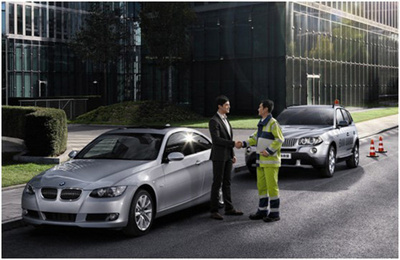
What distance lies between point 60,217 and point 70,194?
0.32 m

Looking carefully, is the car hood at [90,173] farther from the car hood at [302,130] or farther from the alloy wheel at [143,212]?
the car hood at [302,130]

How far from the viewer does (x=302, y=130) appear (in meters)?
15.4

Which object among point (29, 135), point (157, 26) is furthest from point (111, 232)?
point (157, 26)

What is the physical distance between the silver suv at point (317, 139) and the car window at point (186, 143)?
13.6ft

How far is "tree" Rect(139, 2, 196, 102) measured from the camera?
1650 inches

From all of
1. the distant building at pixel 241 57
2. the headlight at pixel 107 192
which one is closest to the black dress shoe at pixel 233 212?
the headlight at pixel 107 192

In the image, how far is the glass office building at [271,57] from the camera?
4519 cm

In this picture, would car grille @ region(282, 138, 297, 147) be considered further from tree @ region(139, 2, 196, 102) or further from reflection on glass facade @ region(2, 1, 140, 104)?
reflection on glass facade @ region(2, 1, 140, 104)

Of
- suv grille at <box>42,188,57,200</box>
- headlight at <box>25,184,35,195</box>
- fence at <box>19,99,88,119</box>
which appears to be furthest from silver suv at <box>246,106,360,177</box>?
fence at <box>19,99,88,119</box>

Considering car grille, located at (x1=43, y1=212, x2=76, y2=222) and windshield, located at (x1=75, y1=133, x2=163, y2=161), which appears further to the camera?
windshield, located at (x1=75, y1=133, x2=163, y2=161)

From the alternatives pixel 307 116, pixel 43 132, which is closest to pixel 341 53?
pixel 307 116

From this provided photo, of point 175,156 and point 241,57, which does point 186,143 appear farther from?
point 241,57

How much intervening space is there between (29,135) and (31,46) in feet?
146

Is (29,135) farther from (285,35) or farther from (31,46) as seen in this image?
(31,46)
